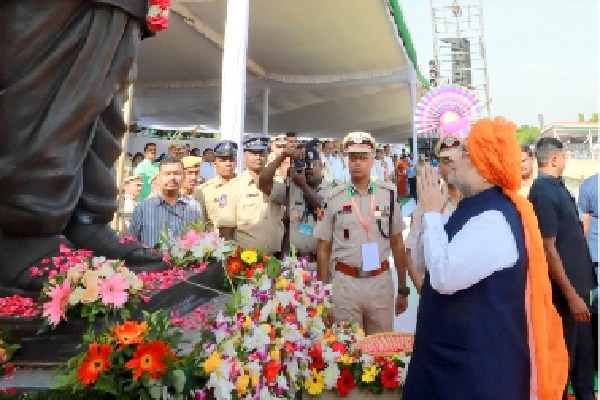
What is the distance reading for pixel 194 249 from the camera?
3.01 meters

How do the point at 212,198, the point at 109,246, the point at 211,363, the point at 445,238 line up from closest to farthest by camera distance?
1. the point at 211,363
2. the point at 445,238
3. the point at 109,246
4. the point at 212,198

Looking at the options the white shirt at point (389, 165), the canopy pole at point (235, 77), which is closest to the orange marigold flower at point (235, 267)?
the canopy pole at point (235, 77)

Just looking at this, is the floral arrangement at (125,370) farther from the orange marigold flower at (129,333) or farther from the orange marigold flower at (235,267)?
the orange marigold flower at (235,267)

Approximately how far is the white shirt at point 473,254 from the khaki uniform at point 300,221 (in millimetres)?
2095

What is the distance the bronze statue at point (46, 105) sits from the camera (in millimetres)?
2189

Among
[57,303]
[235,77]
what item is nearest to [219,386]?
[57,303]

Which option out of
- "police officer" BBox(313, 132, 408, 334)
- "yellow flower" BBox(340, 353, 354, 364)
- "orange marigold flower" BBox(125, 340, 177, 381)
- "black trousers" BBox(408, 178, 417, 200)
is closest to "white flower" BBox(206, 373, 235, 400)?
"orange marigold flower" BBox(125, 340, 177, 381)

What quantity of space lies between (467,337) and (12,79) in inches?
73.5

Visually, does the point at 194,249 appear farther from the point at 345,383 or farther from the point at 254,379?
the point at 254,379

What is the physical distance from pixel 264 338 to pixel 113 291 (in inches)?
21.1

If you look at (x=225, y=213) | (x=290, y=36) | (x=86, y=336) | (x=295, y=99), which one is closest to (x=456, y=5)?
(x=295, y=99)

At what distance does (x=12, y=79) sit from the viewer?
7.28ft

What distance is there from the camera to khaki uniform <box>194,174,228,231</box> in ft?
13.0

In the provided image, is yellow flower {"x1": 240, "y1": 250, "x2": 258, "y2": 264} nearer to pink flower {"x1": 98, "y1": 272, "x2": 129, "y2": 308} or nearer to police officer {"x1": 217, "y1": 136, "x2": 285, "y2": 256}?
pink flower {"x1": 98, "y1": 272, "x2": 129, "y2": 308}
